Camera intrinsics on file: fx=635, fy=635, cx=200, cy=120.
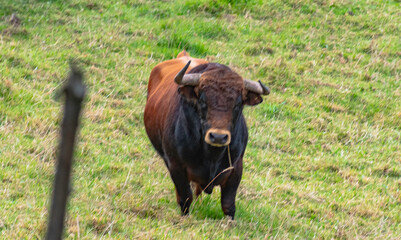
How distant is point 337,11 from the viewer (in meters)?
13.9

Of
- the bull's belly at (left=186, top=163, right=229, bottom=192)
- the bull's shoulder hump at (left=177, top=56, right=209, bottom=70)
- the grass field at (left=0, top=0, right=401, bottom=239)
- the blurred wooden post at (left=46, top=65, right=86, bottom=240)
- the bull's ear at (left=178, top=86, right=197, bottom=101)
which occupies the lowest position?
the grass field at (left=0, top=0, right=401, bottom=239)

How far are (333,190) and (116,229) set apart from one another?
3.46 metres

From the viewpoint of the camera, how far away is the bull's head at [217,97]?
5.41 m

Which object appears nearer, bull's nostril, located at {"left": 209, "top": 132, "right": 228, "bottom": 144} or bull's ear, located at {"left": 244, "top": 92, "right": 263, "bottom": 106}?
bull's nostril, located at {"left": 209, "top": 132, "right": 228, "bottom": 144}

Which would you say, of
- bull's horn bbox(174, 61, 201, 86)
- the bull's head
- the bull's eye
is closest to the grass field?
the bull's head

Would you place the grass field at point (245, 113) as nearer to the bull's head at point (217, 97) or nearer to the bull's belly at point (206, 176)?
the bull's belly at point (206, 176)

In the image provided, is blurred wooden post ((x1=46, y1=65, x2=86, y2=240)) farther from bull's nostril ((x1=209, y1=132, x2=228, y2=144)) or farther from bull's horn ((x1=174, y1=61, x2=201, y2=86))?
bull's horn ((x1=174, y1=61, x2=201, y2=86))

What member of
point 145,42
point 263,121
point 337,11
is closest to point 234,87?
point 263,121

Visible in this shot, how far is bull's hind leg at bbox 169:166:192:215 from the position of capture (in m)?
6.02

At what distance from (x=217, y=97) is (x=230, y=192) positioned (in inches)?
40.9

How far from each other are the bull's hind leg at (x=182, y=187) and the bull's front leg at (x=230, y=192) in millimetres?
328

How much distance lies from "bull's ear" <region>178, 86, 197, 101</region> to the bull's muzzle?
541 millimetres

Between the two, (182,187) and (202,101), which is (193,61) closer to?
(202,101)

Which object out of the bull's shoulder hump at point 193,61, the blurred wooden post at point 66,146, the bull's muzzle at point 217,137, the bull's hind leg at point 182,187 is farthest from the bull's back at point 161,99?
the blurred wooden post at point 66,146
